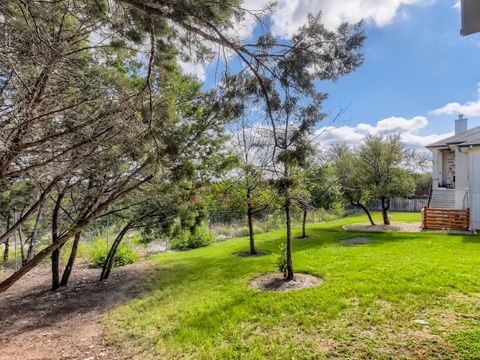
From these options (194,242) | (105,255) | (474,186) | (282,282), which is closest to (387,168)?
(474,186)

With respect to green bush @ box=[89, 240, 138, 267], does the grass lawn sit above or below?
above

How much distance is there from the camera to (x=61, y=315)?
6.26 metres

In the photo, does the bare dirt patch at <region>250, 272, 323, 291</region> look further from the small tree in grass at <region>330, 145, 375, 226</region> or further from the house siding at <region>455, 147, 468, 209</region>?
the house siding at <region>455, 147, 468, 209</region>

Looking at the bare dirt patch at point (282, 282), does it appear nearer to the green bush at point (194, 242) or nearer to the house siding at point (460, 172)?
the green bush at point (194, 242)

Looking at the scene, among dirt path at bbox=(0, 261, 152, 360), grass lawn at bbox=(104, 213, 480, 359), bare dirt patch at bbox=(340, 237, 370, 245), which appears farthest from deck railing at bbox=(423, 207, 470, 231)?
dirt path at bbox=(0, 261, 152, 360)

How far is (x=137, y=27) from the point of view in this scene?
3754mm

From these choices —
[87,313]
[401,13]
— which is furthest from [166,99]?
[401,13]

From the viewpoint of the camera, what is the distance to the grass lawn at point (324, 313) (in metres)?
3.66

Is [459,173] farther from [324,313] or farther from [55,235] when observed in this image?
[55,235]

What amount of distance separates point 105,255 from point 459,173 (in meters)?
17.6

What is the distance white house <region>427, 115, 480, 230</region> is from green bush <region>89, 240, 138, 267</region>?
14303mm

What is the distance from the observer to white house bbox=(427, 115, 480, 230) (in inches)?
484

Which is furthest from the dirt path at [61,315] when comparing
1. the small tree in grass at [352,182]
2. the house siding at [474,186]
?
the house siding at [474,186]

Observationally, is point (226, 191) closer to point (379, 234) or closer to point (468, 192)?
point (379, 234)
